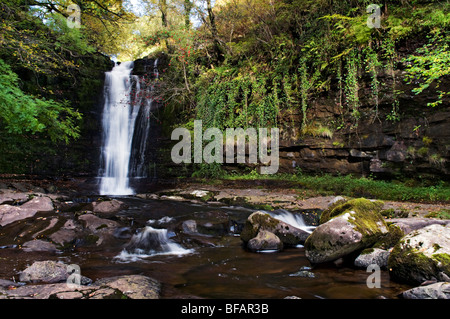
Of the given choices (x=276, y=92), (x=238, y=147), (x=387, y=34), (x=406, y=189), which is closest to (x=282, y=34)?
(x=276, y=92)

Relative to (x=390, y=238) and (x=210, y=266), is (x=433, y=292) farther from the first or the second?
(x=210, y=266)

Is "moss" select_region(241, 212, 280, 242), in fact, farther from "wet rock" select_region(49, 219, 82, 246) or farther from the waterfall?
the waterfall

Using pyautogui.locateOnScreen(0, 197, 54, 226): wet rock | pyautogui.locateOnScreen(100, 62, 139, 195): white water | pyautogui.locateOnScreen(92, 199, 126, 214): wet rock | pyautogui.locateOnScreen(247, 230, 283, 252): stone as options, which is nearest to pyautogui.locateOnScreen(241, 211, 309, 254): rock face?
pyautogui.locateOnScreen(247, 230, 283, 252): stone

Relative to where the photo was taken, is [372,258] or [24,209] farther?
[24,209]

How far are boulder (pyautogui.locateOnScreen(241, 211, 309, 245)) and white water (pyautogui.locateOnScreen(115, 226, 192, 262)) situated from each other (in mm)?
1401

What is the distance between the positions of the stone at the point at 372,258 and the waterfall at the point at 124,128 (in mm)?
11802

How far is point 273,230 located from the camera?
5953 mm

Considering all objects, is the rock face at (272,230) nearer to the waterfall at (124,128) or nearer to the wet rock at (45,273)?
the wet rock at (45,273)

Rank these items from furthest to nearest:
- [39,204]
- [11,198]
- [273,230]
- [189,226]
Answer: [11,198] < [39,204] < [189,226] < [273,230]

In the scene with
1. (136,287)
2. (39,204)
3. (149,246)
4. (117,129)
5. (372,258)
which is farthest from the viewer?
(117,129)

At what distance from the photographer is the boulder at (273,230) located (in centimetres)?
588

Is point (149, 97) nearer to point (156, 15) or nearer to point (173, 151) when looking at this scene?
point (173, 151)

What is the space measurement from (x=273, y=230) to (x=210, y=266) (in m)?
1.91

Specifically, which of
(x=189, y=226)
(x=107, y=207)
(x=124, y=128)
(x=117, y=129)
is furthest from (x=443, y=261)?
(x=117, y=129)
